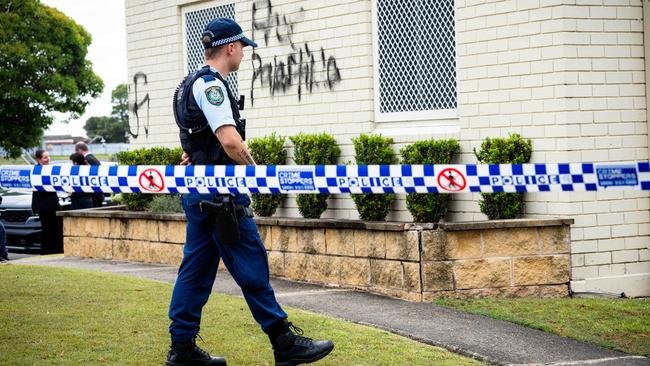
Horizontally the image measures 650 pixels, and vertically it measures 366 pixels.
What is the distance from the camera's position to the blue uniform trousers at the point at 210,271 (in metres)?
6.08

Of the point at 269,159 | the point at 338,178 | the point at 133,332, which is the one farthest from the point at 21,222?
the point at 338,178

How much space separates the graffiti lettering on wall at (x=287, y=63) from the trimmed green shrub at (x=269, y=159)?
64 cm

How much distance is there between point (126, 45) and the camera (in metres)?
14.4

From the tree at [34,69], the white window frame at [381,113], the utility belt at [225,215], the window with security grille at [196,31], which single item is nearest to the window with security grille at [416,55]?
the white window frame at [381,113]

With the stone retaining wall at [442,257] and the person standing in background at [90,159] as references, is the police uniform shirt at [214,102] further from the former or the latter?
the person standing in background at [90,159]

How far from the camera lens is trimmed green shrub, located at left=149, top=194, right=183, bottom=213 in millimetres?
12641

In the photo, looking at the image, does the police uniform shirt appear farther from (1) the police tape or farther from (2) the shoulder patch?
(1) the police tape

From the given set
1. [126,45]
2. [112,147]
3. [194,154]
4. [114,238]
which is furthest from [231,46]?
[112,147]

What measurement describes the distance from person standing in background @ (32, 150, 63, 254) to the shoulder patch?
9669mm

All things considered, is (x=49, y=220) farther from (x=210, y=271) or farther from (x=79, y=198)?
(x=210, y=271)

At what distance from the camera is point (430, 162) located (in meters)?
10.2

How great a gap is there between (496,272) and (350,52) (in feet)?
11.0

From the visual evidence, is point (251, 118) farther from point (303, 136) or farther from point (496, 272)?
point (496, 272)

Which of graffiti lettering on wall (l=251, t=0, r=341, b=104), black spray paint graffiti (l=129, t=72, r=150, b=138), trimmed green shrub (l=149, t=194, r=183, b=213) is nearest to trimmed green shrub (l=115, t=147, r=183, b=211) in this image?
black spray paint graffiti (l=129, t=72, r=150, b=138)
